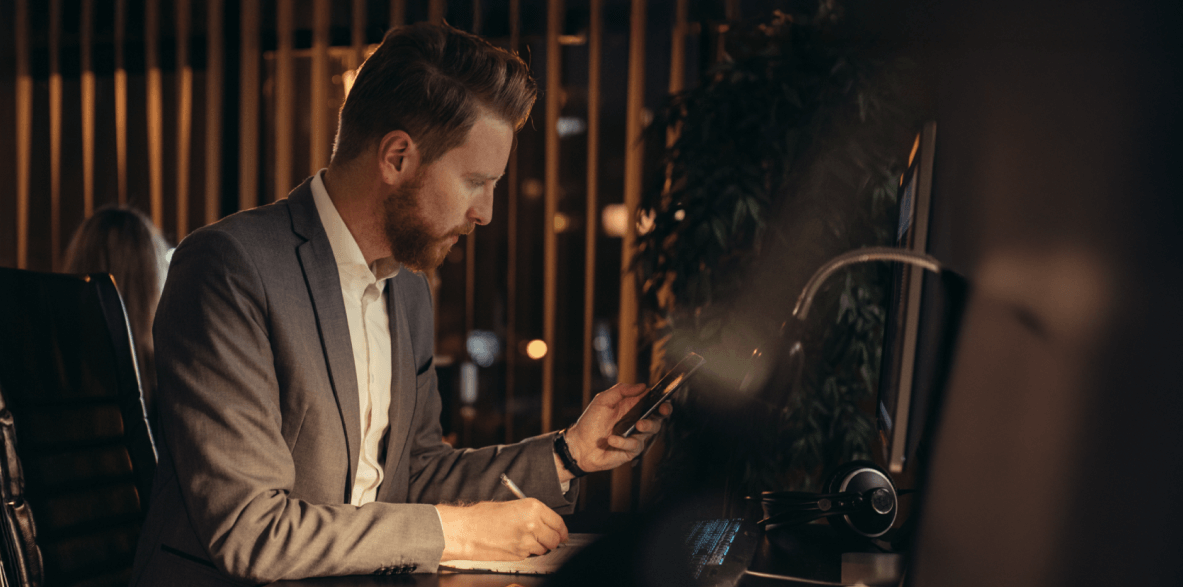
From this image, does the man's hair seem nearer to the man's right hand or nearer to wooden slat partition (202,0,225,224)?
the man's right hand

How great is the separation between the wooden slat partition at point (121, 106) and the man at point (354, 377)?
10.6 ft

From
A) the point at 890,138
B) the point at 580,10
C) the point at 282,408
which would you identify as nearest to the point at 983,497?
the point at 282,408

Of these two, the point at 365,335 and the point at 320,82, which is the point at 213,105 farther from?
the point at 365,335

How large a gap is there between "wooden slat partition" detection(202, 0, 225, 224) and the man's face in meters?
2.96

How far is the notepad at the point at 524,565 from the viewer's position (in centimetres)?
85

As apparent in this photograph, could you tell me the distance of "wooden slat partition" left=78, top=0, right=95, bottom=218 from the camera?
145 inches

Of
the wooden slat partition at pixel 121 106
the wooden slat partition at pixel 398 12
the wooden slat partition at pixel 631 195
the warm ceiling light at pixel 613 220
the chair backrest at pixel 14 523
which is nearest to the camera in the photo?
the chair backrest at pixel 14 523

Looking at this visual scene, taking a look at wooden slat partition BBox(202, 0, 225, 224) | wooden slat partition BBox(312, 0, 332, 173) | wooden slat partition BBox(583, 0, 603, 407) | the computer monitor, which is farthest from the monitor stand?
wooden slat partition BBox(202, 0, 225, 224)

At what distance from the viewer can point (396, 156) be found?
3.53ft

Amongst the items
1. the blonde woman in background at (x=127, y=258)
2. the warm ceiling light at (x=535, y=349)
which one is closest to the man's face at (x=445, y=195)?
the blonde woman in background at (x=127, y=258)

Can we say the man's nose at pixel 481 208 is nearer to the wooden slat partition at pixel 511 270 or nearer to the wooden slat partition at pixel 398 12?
the wooden slat partition at pixel 511 270

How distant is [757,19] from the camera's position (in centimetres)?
225

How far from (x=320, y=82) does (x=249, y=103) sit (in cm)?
41

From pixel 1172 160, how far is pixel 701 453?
1.87 metres
